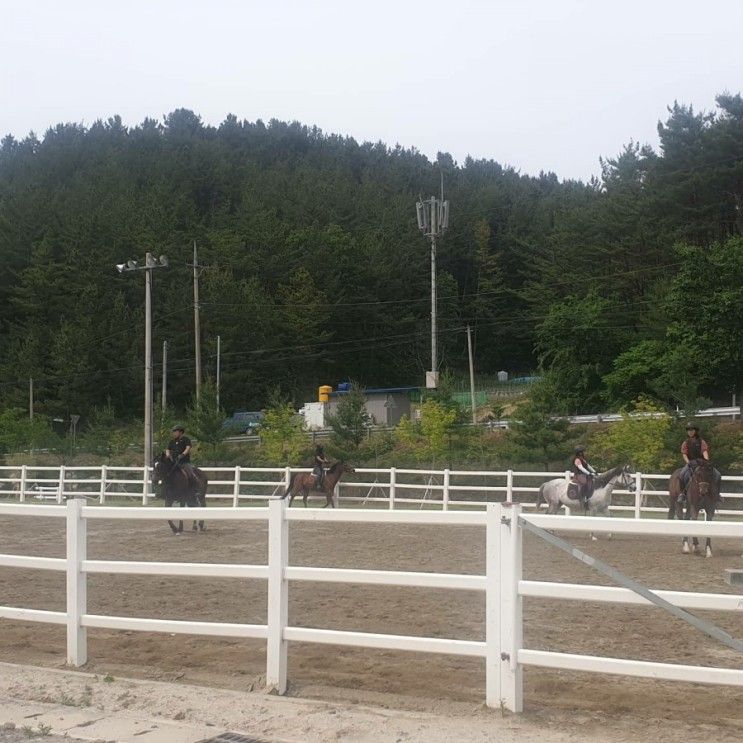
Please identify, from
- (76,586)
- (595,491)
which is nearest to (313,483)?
(595,491)

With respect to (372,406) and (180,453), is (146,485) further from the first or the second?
(372,406)

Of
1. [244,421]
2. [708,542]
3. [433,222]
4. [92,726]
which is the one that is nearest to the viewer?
[92,726]

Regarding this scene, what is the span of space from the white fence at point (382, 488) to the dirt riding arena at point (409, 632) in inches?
482

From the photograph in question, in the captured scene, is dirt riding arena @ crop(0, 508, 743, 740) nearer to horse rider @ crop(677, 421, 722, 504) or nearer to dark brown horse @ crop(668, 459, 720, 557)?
dark brown horse @ crop(668, 459, 720, 557)

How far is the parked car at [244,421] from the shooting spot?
7050 cm

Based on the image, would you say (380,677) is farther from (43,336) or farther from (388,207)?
(388,207)

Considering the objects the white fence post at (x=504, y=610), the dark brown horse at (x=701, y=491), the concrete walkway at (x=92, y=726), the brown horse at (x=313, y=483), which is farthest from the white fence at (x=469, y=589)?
the brown horse at (x=313, y=483)

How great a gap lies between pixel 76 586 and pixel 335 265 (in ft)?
299

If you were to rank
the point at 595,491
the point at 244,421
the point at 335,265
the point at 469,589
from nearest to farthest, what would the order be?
the point at 469,589
the point at 595,491
the point at 244,421
the point at 335,265

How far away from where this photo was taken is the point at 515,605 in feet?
21.1

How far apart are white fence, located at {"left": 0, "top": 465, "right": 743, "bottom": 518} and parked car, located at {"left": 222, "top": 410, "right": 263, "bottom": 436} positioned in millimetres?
27588

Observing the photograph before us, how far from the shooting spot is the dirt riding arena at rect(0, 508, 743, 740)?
680cm

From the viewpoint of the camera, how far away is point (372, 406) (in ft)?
253

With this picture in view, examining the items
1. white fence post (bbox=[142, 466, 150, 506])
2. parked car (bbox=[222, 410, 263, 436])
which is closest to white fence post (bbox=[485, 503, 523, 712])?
white fence post (bbox=[142, 466, 150, 506])
